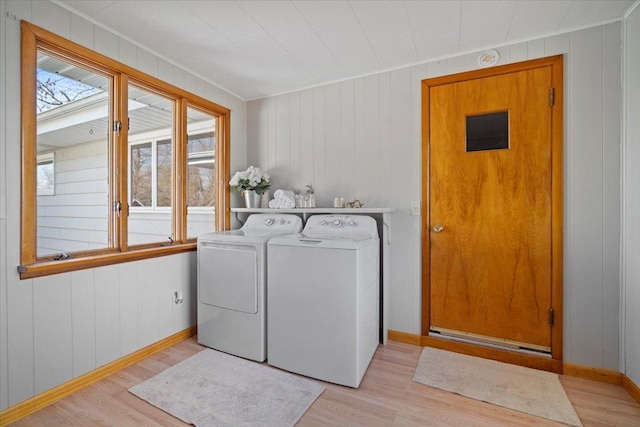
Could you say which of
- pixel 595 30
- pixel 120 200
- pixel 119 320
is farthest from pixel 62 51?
pixel 595 30

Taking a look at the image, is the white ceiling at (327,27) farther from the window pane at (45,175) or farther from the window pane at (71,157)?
the window pane at (45,175)

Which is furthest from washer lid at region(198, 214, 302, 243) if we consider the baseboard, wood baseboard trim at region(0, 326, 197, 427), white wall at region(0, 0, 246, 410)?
the baseboard

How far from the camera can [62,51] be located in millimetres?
1790

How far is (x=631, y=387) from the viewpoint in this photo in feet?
5.82

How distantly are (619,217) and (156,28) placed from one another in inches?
130

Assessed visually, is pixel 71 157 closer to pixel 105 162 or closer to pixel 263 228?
pixel 105 162

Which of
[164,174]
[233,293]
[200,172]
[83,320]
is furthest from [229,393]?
[200,172]

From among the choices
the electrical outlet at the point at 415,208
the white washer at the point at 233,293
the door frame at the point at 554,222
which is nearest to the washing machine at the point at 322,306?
the white washer at the point at 233,293

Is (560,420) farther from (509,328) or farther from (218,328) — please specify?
(218,328)

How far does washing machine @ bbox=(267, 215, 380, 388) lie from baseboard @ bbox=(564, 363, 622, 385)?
1345 millimetres

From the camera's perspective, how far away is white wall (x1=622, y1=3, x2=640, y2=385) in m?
1.72

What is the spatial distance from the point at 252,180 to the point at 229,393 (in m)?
1.82

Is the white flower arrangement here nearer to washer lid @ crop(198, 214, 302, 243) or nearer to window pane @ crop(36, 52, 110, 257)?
washer lid @ crop(198, 214, 302, 243)

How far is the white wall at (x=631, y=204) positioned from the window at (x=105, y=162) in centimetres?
311
